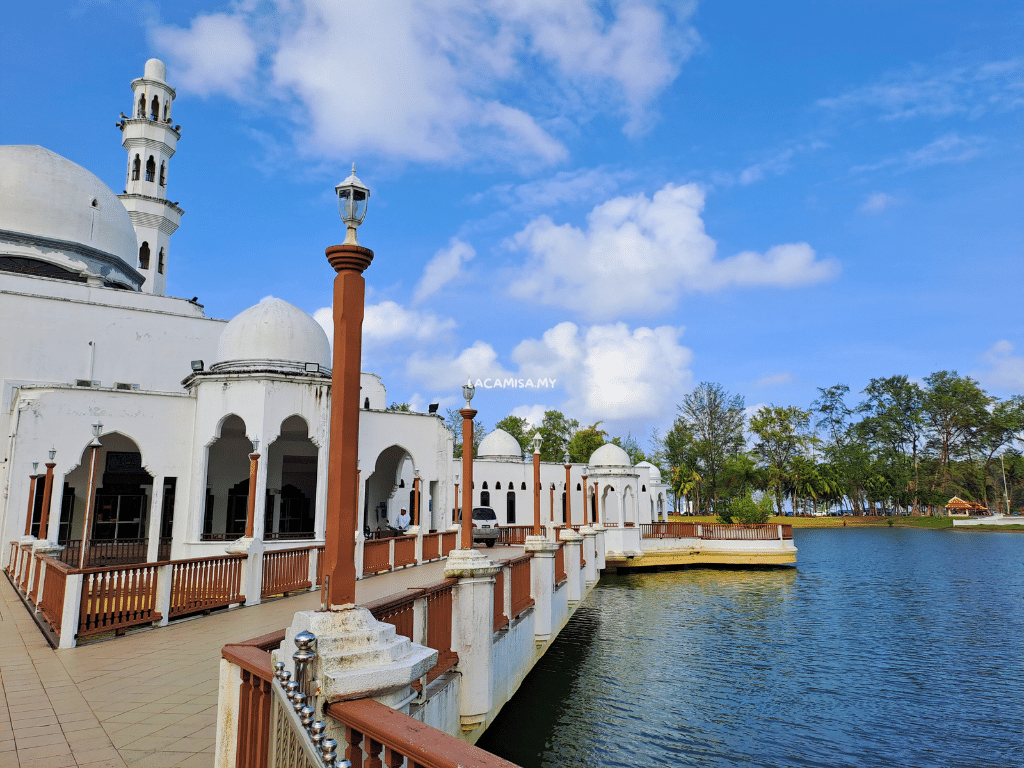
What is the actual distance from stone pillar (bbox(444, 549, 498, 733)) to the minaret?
3475 centimetres

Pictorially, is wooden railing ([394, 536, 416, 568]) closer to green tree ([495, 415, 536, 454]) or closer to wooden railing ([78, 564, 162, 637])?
wooden railing ([78, 564, 162, 637])

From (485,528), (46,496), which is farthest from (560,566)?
(46,496)

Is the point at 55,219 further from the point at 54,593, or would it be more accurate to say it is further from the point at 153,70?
the point at 54,593

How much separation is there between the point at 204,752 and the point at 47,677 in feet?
11.9

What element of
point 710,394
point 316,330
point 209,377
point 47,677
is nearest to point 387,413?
point 316,330

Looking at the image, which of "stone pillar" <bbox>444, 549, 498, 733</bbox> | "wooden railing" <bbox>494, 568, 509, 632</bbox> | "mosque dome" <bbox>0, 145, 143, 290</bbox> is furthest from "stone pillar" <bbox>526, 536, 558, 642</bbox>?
"mosque dome" <bbox>0, 145, 143, 290</bbox>

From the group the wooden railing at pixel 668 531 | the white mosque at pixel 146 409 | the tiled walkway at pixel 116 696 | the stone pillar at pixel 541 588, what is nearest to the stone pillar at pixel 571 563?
the stone pillar at pixel 541 588

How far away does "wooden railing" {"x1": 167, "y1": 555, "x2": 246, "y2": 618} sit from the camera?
35.2ft

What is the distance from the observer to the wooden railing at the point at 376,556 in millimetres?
16703

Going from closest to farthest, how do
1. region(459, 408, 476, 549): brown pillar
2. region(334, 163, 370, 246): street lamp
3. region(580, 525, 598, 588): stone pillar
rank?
region(334, 163, 370, 246): street lamp → region(459, 408, 476, 549): brown pillar → region(580, 525, 598, 588): stone pillar

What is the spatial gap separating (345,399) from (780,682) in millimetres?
12956

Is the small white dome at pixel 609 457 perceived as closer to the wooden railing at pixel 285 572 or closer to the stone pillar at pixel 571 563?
the stone pillar at pixel 571 563

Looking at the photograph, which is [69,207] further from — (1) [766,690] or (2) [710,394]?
(2) [710,394]

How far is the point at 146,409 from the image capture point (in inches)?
831
